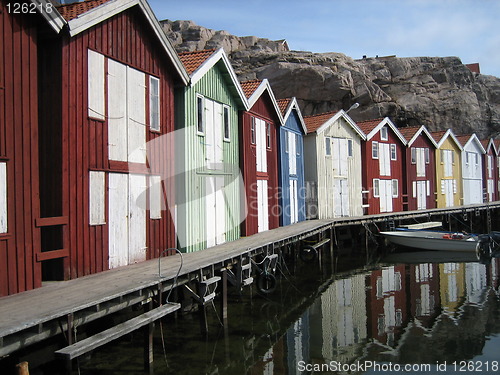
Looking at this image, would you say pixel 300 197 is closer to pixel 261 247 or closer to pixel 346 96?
pixel 261 247

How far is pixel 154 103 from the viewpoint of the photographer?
14.5 m

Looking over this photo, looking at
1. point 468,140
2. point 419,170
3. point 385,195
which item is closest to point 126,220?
point 385,195

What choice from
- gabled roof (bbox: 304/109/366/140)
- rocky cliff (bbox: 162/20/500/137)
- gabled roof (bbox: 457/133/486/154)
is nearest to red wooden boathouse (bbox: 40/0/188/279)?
gabled roof (bbox: 304/109/366/140)

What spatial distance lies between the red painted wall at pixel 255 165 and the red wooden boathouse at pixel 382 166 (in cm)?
1159

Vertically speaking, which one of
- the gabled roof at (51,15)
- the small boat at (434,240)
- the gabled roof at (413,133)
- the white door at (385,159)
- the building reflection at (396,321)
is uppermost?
the gabled roof at (413,133)

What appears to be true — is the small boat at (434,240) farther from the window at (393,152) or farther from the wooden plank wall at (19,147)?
the wooden plank wall at (19,147)

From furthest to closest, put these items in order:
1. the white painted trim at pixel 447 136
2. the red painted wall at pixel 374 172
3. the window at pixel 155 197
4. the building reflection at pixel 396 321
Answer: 1. the white painted trim at pixel 447 136
2. the red painted wall at pixel 374 172
3. the window at pixel 155 197
4. the building reflection at pixel 396 321

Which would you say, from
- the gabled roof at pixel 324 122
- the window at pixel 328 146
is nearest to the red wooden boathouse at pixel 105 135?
the gabled roof at pixel 324 122

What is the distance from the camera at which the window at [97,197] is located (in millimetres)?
11672

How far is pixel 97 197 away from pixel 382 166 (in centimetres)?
2787

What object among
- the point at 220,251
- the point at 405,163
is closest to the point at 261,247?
the point at 220,251

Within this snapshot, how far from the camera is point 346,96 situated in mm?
52594

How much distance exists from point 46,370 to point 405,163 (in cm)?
3369

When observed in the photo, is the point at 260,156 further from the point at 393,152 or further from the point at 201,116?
the point at 393,152
